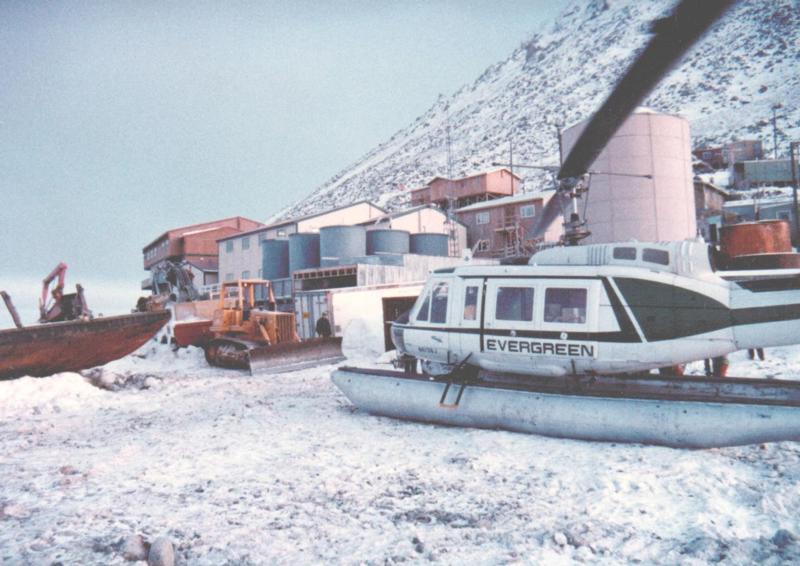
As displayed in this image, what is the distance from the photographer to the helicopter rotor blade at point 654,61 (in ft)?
7.99

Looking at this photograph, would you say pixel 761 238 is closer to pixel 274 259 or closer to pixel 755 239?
pixel 755 239

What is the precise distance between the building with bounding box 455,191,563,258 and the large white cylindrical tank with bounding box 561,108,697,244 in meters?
12.7

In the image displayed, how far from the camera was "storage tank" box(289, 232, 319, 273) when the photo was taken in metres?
32.1

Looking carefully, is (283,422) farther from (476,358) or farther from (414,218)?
(414,218)


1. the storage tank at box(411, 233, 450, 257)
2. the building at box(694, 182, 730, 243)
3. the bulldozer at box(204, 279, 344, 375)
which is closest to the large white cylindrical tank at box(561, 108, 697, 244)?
the storage tank at box(411, 233, 450, 257)

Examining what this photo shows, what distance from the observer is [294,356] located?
48.6ft

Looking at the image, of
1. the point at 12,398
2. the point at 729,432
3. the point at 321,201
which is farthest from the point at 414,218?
the point at 321,201

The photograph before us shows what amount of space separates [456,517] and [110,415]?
8.09 metres

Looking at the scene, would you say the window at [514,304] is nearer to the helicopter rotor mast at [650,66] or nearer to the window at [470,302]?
the window at [470,302]

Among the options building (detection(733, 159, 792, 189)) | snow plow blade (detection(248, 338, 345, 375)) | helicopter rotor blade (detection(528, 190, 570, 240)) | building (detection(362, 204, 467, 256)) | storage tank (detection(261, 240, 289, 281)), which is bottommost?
snow plow blade (detection(248, 338, 345, 375))

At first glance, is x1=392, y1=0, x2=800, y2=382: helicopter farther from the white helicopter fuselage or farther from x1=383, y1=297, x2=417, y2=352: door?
x1=383, y1=297, x2=417, y2=352: door

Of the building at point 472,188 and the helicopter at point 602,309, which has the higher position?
the building at point 472,188

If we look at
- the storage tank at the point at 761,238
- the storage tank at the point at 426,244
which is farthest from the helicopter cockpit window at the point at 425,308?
the storage tank at the point at 426,244

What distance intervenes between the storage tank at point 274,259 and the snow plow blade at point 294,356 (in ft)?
64.0
